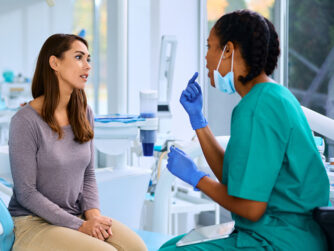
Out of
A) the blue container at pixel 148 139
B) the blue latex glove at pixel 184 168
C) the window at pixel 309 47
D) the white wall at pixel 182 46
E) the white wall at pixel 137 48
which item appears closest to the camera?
Result: the blue latex glove at pixel 184 168

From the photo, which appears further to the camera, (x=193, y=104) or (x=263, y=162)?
(x=193, y=104)

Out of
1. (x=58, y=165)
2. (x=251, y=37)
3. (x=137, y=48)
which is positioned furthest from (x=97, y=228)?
(x=137, y=48)

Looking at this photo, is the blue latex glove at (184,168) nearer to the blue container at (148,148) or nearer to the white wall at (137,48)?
the blue container at (148,148)

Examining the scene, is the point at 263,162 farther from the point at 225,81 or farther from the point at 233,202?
the point at 225,81

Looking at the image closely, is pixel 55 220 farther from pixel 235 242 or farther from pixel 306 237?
pixel 306 237

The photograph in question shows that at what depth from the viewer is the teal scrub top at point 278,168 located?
1096mm

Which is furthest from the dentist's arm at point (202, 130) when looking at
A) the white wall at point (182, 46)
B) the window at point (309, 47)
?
the window at point (309, 47)

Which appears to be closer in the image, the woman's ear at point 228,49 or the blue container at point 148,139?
the woman's ear at point 228,49

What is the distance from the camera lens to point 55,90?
1.65 metres

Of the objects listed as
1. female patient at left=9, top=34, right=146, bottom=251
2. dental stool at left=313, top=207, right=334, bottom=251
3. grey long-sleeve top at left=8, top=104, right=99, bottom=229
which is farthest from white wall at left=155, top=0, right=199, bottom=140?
dental stool at left=313, top=207, right=334, bottom=251

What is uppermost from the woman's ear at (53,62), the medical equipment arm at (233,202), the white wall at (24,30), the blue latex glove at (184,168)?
the white wall at (24,30)

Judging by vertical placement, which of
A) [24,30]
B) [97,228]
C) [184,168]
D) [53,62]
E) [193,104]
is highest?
[24,30]

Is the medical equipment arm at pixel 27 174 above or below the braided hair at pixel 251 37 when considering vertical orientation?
below

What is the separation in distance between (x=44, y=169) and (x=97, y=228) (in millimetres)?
278
